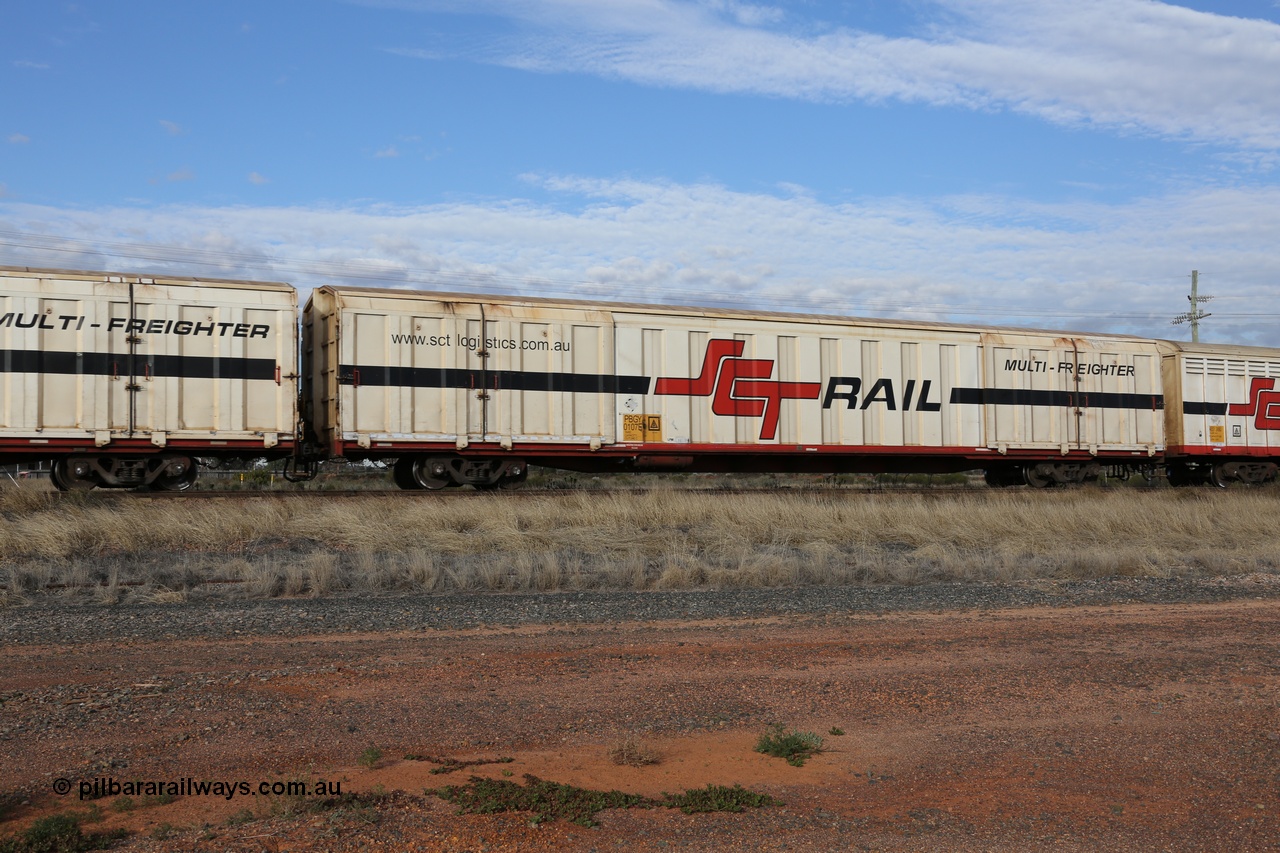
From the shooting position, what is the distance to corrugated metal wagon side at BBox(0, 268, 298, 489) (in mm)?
13836

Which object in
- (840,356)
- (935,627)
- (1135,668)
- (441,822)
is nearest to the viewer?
(441,822)

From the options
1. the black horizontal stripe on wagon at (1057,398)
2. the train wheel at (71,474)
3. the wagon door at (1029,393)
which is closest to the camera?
the train wheel at (71,474)

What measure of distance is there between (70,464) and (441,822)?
13.5 meters

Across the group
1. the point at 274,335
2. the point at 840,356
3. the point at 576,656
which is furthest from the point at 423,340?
the point at 576,656

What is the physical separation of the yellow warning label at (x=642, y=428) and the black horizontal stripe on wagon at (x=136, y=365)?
5.93 meters

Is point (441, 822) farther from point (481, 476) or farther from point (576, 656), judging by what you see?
point (481, 476)

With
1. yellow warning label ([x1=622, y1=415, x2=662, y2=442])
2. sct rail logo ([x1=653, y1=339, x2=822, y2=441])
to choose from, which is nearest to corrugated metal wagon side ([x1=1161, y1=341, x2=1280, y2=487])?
sct rail logo ([x1=653, y1=339, x2=822, y2=441])

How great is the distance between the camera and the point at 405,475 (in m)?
16.7

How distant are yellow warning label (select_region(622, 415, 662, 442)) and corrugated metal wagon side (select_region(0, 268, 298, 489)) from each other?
555cm

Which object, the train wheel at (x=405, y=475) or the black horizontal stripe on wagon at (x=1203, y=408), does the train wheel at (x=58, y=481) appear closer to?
the train wheel at (x=405, y=475)

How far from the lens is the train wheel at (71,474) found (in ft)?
47.2

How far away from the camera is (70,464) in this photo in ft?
47.1

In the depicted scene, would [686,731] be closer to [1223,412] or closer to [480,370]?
[480,370]
